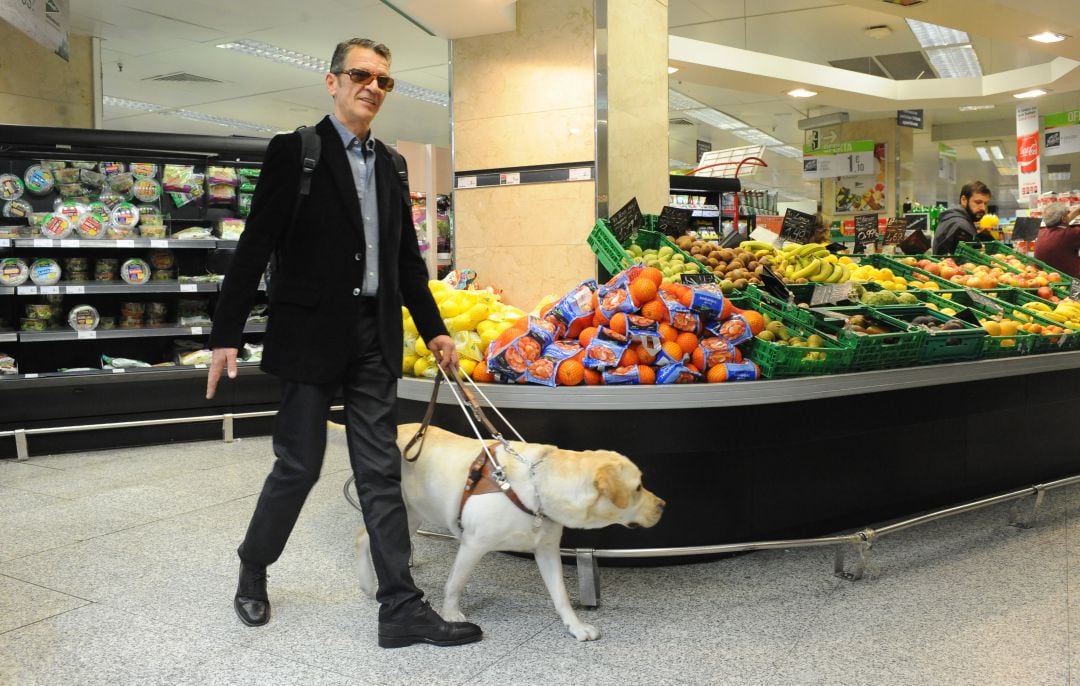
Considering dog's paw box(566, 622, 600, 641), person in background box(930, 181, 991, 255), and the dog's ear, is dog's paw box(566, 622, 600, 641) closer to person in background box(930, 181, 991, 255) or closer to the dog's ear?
the dog's ear

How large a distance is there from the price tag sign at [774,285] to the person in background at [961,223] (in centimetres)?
305

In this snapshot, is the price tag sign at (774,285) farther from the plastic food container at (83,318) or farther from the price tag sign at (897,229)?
the plastic food container at (83,318)

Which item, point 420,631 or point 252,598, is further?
point 252,598

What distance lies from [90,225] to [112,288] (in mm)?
430

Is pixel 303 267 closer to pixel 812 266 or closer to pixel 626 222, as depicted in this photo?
pixel 626 222

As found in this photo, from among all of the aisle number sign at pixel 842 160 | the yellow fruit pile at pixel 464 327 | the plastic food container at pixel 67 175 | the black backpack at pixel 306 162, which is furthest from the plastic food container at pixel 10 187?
the aisle number sign at pixel 842 160

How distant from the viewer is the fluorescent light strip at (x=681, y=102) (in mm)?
14164

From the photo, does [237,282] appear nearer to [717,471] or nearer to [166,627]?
[166,627]

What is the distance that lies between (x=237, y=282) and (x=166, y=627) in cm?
113

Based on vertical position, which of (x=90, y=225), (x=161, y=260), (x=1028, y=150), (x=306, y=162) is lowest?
(x=161, y=260)

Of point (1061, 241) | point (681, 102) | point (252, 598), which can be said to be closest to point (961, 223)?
point (1061, 241)

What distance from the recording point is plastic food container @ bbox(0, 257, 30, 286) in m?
5.45

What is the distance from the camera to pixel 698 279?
134 inches

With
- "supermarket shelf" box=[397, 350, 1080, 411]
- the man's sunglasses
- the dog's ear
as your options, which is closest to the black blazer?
the man's sunglasses
